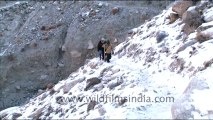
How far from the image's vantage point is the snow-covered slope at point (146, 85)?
9859 mm

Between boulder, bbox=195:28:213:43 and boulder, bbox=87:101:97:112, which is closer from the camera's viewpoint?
boulder, bbox=87:101:97:112

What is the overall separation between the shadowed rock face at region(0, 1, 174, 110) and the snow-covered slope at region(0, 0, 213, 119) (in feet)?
31.1

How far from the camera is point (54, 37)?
2922 cm

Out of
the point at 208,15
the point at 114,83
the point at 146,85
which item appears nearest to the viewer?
the point at 146,85

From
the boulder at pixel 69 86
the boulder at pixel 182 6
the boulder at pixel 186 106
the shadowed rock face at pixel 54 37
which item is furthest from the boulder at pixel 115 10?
the boulder at pixel 186 106

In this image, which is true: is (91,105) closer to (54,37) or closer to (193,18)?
(193,18)

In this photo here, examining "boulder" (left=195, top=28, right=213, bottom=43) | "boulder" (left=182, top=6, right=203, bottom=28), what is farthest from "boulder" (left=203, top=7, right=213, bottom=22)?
"boulder" (left=195, top=28, right=213, bottom=43)

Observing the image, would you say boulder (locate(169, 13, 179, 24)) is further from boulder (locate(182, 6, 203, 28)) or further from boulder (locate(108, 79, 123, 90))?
boulder (locate(108, 79, 123, 90))

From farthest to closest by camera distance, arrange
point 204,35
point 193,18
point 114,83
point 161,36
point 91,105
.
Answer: point 161,36 → point 193,18 → point 204,35 → point 114,83 → point 91,105

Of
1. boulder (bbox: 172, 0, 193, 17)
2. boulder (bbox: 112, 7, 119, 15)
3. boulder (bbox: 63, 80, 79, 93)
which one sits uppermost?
boulder (bbox: 112, 7, 119, 15)

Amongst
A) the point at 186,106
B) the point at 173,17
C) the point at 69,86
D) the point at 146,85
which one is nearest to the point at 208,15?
the point at 173,17

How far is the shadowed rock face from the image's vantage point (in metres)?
27.1

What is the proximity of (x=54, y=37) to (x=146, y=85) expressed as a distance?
712 inches

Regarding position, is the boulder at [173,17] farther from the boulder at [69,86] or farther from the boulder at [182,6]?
the boulder at [69,86]
